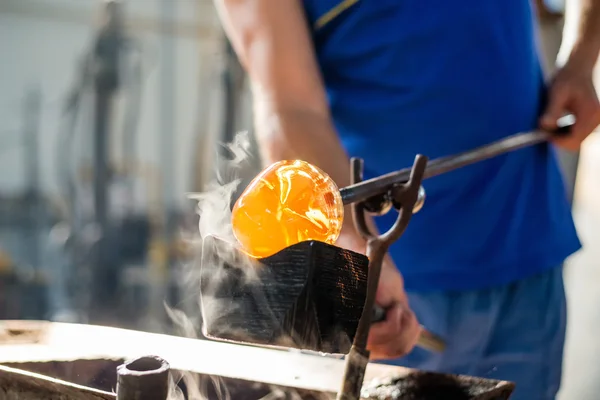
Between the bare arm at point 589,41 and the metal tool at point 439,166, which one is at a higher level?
the bare arm at point 589,41

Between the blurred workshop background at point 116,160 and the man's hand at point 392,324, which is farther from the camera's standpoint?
the blurred workshop background at point 116,160

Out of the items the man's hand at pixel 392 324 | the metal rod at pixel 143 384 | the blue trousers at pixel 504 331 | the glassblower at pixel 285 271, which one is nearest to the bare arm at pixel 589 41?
the blue trousers at pixel 504 331

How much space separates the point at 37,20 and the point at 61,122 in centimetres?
75

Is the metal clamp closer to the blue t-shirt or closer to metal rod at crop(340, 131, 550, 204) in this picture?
metal rod at crop(340, 131, 550, 204)

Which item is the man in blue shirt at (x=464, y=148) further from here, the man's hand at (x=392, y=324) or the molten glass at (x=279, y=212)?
the molten glass at (x=279, y=212)

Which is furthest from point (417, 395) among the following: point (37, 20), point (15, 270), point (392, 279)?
point (37, 20)

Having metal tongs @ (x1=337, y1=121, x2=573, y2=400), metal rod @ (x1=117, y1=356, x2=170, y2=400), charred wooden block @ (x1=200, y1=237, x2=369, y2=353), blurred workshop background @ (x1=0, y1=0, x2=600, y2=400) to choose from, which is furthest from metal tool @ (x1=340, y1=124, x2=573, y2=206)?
blurred workshop background @ (x1=0, y1=0, x2=600, y2=400)

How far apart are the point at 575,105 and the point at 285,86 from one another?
673 millimetres

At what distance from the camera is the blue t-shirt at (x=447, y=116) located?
3.34 ft

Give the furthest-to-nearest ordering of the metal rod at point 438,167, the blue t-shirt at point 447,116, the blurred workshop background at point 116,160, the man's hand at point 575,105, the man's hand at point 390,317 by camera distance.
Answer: the blurred workshop background at point 116,160
the man's hand at point 575,105
the blue t-shirt at point 447,116
the man's hand at point 390,317
the metal rod at point 438,167

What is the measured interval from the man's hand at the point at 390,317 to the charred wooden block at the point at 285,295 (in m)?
0.22

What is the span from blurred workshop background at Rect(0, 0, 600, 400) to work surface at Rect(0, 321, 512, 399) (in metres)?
1.55

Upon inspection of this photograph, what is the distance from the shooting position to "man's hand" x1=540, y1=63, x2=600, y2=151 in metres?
1.15

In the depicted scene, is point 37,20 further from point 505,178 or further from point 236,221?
point 236,221
